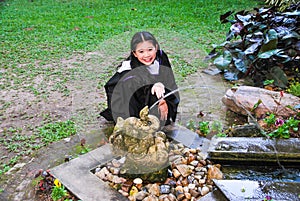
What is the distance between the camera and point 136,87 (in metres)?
3.29

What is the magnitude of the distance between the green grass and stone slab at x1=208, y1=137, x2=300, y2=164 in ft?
11.1

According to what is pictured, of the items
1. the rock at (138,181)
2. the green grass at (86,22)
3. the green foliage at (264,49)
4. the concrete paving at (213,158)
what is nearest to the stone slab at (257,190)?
the concrete paving at (213,158)

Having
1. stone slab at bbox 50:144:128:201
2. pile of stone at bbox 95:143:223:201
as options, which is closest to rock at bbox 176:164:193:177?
pile of stone at bbox 95:143:223:201

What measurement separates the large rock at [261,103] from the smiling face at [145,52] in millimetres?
1116

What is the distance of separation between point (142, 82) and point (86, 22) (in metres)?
5.78

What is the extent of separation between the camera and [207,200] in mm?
2504

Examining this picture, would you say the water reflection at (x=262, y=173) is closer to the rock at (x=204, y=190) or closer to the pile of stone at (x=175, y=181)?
the pile of stone at (x=175, y=181)

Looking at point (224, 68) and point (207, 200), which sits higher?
point (224, 68)

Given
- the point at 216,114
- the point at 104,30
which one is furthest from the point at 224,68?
the point at 104,30

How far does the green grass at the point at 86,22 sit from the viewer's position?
21.7ft

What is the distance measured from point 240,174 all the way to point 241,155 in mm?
158

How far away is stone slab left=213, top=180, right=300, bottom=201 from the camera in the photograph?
2432 millimetres

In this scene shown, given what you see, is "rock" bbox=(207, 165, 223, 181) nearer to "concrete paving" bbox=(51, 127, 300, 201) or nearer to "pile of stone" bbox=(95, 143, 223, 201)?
"pile of stone" bbox=(95, 143, 223, 201)

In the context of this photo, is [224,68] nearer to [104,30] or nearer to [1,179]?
[1,179]
